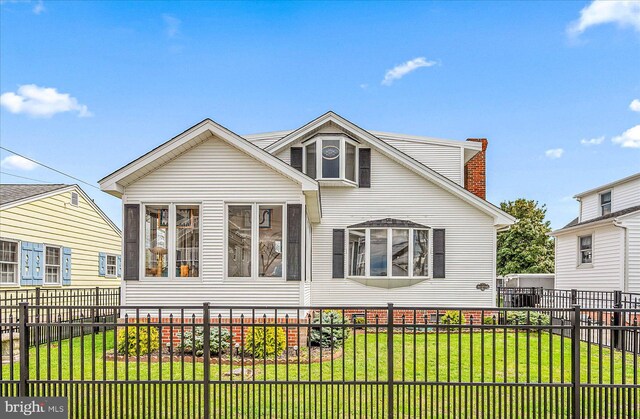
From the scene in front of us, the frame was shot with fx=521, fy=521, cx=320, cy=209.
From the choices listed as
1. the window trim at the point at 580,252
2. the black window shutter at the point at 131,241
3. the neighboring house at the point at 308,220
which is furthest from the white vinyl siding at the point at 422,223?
the window trim at the point at 580,252

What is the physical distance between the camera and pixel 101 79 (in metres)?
20.6

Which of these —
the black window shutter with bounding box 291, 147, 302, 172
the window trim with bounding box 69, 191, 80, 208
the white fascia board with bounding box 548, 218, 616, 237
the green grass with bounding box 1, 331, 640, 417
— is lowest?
the green grass with bounding box 1, 331, 640, 417

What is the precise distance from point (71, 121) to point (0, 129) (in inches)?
150

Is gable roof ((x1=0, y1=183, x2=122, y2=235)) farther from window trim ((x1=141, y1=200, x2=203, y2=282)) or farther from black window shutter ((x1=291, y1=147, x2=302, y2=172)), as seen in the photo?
black window shutter ((x1=291, y1=147, x2=302, y2=172))

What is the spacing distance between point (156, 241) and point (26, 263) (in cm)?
654

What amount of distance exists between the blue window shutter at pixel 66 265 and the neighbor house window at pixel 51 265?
0.53 feet

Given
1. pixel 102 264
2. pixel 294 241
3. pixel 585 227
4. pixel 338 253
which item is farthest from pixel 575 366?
pixel 102 264

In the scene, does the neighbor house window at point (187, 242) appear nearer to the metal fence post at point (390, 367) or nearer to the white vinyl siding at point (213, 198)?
the white vinyl siding at point (213, 198)

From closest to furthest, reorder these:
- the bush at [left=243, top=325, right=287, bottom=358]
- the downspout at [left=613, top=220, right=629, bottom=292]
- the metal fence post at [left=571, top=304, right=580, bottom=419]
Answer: the metal fence post at [left=571, top=304, right=580, bottom=419], the bush at [left=243, top=325, right=287, bottom=358], the downspout at [left=613, top=220, right=629, bottom=292]

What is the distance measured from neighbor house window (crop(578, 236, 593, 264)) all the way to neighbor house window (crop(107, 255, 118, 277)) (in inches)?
747

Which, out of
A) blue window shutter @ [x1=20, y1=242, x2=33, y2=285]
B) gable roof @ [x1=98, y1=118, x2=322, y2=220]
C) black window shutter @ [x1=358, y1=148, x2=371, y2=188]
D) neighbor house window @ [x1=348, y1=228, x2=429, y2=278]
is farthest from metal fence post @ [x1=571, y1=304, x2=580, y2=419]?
blue window shutter @ [x1=20, y1=242, x2=33, y2=285]

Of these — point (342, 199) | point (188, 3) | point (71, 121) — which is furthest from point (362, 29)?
point (71, 121)

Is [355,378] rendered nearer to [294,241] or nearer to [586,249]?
[294,241]

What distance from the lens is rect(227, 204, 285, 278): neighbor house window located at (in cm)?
1073
